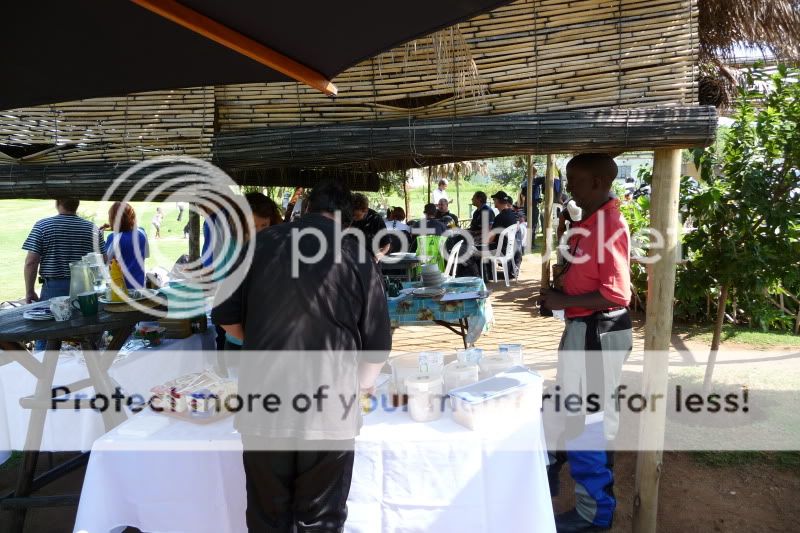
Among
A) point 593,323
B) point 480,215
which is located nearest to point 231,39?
point 593,323

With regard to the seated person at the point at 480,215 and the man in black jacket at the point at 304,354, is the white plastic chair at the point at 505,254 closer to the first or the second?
the seated person at the point at 480,215

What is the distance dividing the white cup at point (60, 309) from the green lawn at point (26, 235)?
3563 millimetres

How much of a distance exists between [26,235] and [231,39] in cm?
2206

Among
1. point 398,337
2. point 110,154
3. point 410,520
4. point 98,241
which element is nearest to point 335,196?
→ point 410,520

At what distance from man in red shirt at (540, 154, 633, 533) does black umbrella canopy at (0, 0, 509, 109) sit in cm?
164

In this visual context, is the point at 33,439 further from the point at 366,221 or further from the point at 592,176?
the point at 366,221

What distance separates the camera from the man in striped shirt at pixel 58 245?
506 centimetres

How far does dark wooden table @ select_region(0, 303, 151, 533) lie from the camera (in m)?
2.87

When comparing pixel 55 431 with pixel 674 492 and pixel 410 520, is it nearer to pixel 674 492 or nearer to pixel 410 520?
pixel 410 520

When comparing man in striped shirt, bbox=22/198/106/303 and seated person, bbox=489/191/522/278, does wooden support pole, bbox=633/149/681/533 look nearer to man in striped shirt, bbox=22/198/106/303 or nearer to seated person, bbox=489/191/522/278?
man in striped shirt, bbox=22/198/106/303

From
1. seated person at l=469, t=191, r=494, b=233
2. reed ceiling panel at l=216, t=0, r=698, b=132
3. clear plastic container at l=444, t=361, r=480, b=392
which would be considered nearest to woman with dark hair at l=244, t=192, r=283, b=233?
reed ceiling panel at l=216, t=0, r=698, b=132

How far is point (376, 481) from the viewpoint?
2406 mm

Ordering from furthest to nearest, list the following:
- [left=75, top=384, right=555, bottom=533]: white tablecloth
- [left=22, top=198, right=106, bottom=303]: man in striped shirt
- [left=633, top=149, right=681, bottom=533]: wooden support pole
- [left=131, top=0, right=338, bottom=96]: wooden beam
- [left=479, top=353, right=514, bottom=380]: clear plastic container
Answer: [left=22, top=198, right=106, bottom=303]: man in striped shirt
[left=633, top=149, right=681, bottom=533]: wooden support pole
[left=479, top=353, right=514, bottom=380]: clear plastic container
[left=75, top=384, right=555, bottom=533]: white tablecloth
[left=131, top=0, right=338, bottom=96]: wooden beam

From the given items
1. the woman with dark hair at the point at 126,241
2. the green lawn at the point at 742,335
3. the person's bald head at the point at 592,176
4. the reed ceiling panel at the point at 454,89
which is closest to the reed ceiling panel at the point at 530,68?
the reed ceiling panel at the point at 454,89
